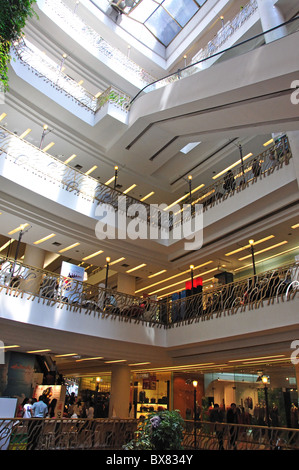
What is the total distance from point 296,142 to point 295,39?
12.7 ft

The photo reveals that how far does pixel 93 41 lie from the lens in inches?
614

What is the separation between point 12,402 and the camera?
781 cm

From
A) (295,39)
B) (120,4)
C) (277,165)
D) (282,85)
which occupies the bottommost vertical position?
(282,85)

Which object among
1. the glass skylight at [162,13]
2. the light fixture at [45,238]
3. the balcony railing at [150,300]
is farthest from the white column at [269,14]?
the light fixture at [45,238]

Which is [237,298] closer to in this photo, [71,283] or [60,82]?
[71,283]

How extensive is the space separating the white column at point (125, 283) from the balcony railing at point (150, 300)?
7.91 ft

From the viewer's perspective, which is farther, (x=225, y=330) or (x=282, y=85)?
(x=225, y=330)

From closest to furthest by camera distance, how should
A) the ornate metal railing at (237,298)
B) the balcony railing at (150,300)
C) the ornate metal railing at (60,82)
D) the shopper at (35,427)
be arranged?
the shopper at (35,427) → the ornate metal railing at (237,298) → the balcony railing at (150,300) → the ornate metal railing at (60,82)

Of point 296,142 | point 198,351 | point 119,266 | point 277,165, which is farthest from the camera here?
point 119,266

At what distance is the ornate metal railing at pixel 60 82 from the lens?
12.0 meters

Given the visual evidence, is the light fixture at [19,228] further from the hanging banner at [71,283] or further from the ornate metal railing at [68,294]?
the ornate metal railing at [68,294]

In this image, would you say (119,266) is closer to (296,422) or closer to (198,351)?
(198,351)

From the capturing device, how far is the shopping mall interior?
8430 mm

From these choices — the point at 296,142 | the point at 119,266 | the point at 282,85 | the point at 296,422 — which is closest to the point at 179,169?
the point at 119,266
